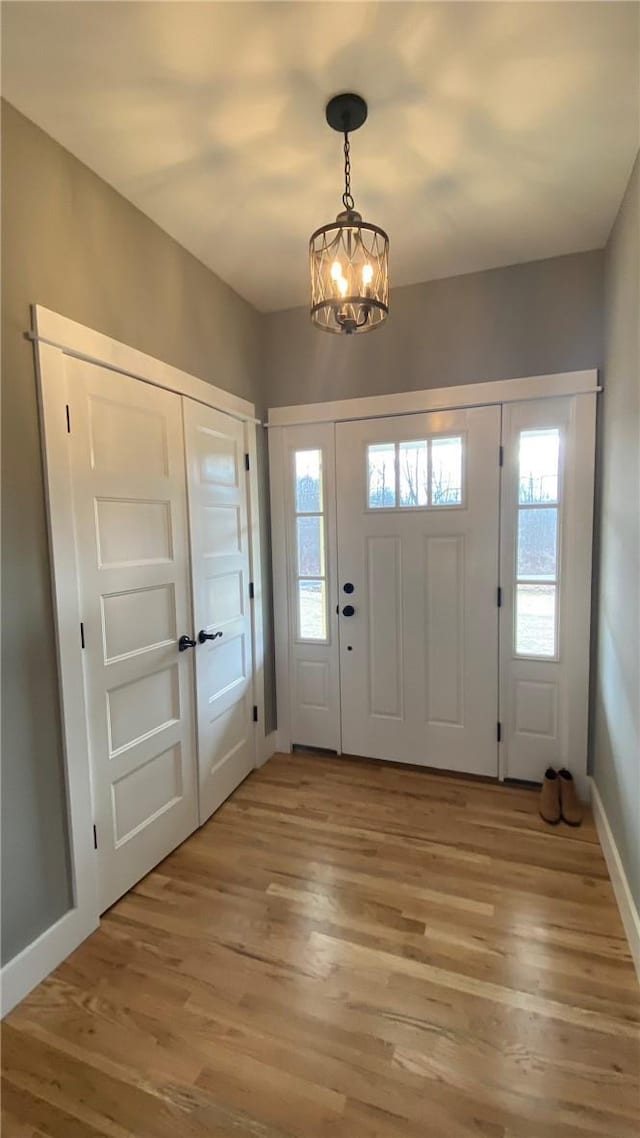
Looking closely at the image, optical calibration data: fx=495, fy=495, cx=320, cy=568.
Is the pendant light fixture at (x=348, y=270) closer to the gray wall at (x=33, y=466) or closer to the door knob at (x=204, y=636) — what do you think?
the gray wall at (x=33, y=466)

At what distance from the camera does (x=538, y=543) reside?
256 cm

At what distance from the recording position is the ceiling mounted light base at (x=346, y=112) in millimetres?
1480

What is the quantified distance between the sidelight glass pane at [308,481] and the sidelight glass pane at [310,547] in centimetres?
8

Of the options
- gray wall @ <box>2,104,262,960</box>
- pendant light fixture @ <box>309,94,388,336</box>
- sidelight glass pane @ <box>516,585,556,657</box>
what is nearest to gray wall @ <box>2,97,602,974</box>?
gray wall @ <box>2,104,262,960</box>

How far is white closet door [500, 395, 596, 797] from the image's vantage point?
246 centimetres

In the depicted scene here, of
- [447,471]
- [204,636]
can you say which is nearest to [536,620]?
[447,471]

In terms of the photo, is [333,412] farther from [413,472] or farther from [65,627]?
[65,627]

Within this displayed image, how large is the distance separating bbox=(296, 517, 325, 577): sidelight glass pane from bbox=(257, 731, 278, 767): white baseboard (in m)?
1.04

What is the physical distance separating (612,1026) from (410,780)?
4.69 ft

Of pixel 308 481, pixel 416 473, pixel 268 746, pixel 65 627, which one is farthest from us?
pixel 268 746

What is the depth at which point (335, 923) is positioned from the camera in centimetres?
181

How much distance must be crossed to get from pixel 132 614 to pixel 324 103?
183cm

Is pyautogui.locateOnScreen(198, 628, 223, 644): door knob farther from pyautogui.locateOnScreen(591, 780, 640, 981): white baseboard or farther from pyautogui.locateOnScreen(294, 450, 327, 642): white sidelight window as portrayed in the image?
pyautogui.locateOnScreen(591, 780, 640, 981): white baseboard

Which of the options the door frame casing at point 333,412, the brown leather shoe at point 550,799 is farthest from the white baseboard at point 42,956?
the brown leather shoe at point 550,799
